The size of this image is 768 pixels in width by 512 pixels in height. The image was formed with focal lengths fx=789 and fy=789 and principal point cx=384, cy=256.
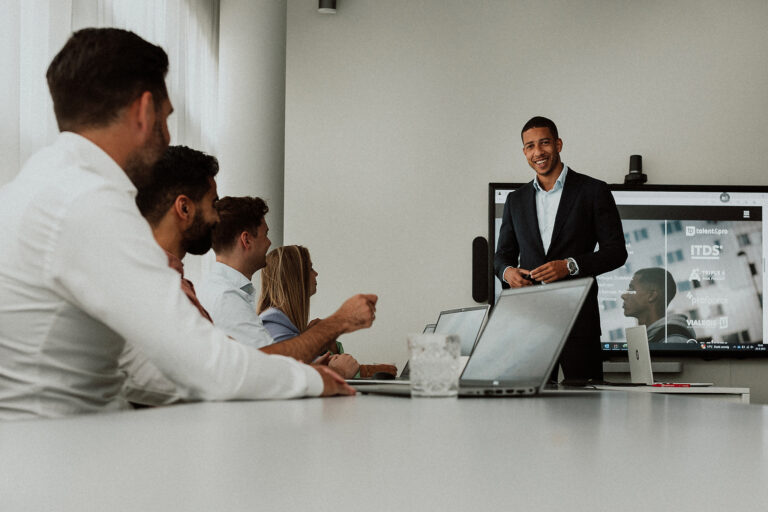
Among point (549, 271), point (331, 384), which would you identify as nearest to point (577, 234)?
point (549, 271)

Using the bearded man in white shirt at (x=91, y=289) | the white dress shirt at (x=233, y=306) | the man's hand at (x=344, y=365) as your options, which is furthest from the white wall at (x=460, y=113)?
the bearded man in white shirt at (x=91, y=289)

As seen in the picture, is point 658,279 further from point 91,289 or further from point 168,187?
point 91,289

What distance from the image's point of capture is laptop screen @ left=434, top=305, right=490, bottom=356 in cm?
252

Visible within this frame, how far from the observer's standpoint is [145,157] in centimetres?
141

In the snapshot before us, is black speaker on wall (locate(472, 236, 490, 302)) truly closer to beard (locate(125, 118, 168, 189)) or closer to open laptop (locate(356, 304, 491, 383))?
open laptop (locate(356, 304, 491, 383))

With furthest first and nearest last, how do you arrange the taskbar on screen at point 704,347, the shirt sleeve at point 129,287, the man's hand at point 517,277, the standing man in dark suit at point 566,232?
the taskbar on screen at point 704,347, the standing man in dark suit at point 566,232, the man's hand at point 517,277, the shirt sleeve at point 129,287

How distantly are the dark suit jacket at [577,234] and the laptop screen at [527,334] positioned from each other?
66.5 inches

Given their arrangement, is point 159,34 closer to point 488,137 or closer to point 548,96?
point 488,137

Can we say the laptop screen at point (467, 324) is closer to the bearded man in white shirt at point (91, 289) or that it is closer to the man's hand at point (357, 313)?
the man's hand at point (357, 313)

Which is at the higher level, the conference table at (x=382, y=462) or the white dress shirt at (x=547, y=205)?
the white dress shirt at (x=547, y=205)

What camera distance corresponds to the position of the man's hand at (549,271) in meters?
2.69

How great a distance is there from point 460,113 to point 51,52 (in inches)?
122

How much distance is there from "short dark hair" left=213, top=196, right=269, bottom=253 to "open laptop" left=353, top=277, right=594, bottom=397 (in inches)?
59.1

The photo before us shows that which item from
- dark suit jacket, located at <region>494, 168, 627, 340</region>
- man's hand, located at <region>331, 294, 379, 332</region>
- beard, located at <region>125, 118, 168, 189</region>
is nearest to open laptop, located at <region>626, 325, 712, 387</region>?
dark suit jacket, located at <region>494, 168, 627, 340</region>
